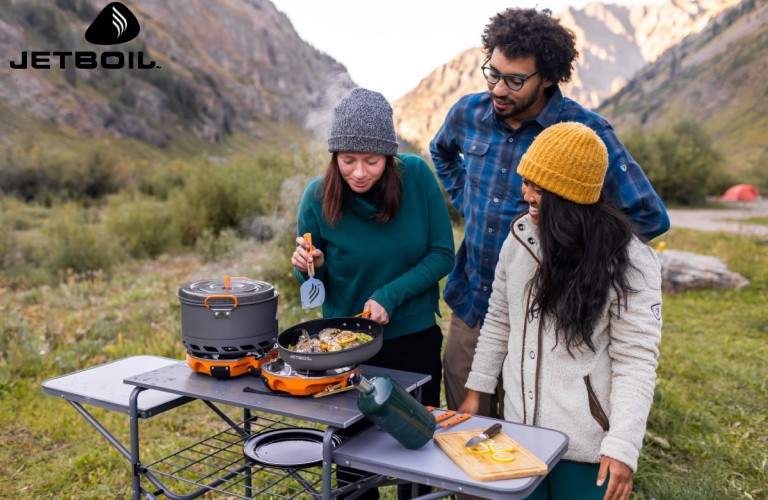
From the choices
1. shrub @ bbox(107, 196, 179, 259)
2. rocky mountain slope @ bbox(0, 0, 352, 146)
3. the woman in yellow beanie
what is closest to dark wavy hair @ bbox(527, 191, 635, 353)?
the woman in yellow beanie

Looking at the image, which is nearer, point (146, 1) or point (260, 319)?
point (260, 319)

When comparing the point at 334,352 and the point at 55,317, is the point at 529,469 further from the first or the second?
the point at 55,317

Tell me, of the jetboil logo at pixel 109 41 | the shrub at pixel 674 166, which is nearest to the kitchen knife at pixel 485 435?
the jetboil logo at pixel 109 41

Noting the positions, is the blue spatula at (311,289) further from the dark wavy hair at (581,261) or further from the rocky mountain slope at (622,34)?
the rocky mountain slope at (622,34)

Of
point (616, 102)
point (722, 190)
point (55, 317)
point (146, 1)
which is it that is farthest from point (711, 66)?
point (55, 317)

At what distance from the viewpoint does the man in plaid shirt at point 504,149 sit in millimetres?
2434

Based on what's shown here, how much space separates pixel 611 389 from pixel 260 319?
121 cm

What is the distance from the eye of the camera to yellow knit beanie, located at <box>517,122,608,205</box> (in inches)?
74.9

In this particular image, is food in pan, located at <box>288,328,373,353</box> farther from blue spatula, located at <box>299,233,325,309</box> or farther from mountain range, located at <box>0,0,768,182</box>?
mountain range, located at <box>0,0,768,182</box>

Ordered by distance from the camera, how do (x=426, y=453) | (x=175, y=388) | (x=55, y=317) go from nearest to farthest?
(x=426, y=453) → (x=175, y=388) → (x=55, y=317)

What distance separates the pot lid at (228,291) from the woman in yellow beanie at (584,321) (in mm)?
926

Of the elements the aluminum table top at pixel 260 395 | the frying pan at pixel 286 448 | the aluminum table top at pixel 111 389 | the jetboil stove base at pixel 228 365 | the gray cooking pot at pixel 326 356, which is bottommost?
the frying pan at pixel 286 448

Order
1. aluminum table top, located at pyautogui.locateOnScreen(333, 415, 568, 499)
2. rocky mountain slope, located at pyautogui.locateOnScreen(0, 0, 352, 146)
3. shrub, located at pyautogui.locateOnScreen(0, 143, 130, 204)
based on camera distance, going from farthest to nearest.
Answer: rocky mountain slope, located at pyautogui.locateOnScreen(0, 0, 352, 146) < shrub, located at pyautogui.locateOnScreen(0, 143, 130, 204) < aluminum table top, located at pyautogui.locateOnScreen(333, 415, 568, 499)

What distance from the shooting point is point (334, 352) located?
1.97 m
